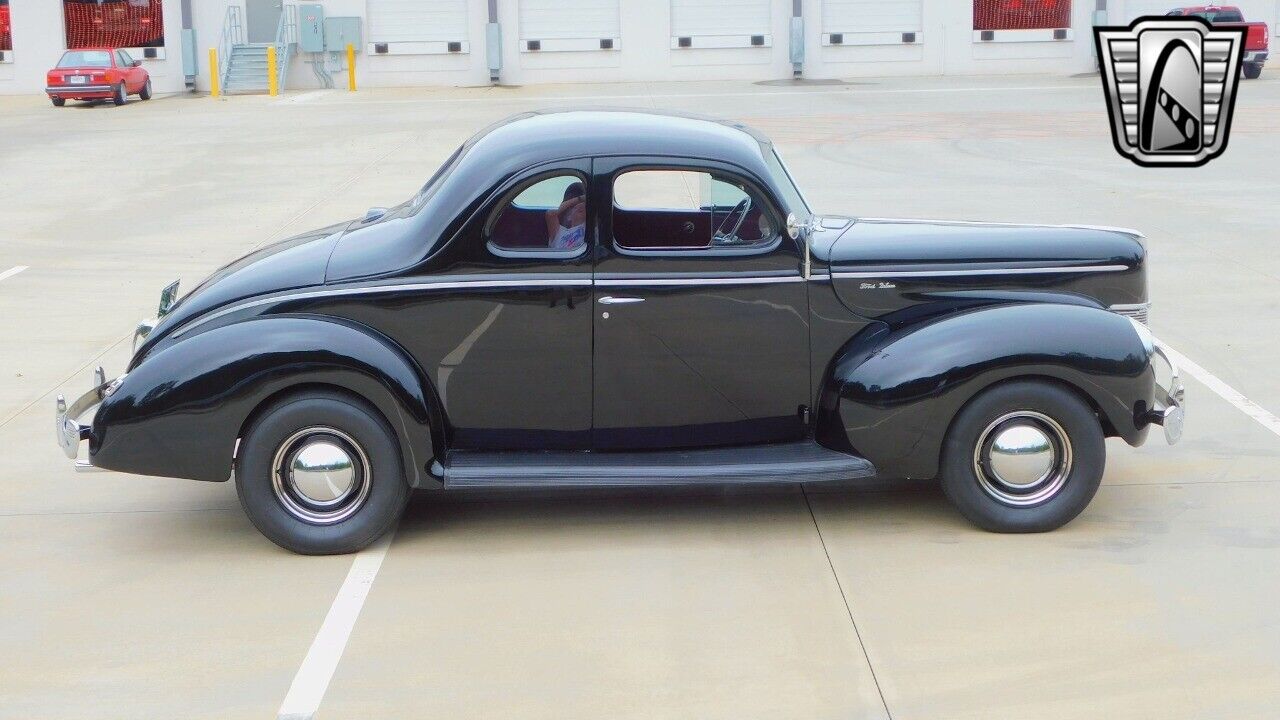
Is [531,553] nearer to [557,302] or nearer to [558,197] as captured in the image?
[557,302]

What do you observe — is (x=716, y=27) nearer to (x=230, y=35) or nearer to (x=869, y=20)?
(x=869, y=20)

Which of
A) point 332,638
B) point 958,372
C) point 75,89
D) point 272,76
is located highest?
point 272,76

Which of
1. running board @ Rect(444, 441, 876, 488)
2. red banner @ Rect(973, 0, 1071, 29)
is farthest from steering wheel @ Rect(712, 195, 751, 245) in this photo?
red banner @ Rect(973, 0, 1071, 29)

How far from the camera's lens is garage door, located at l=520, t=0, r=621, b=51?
121 feet

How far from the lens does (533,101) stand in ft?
102

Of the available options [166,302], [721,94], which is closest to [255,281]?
[166,302]

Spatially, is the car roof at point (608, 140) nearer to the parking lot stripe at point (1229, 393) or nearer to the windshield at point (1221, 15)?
the parking lot stripe at point (1229, 393)

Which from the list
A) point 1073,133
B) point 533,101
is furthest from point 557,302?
point 533,101

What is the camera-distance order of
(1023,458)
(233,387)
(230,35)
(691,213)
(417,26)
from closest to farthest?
(233,387)
(1023,458)
(691,213)
(230,35)
(417,26)

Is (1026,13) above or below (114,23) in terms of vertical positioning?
below

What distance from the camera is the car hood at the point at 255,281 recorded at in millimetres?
5566

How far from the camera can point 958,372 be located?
5.42m

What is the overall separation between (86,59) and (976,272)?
1181 inches

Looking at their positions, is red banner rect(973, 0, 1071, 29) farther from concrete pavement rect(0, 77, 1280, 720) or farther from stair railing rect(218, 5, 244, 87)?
concrete pavement rect(0, 77, 1280, 720)
